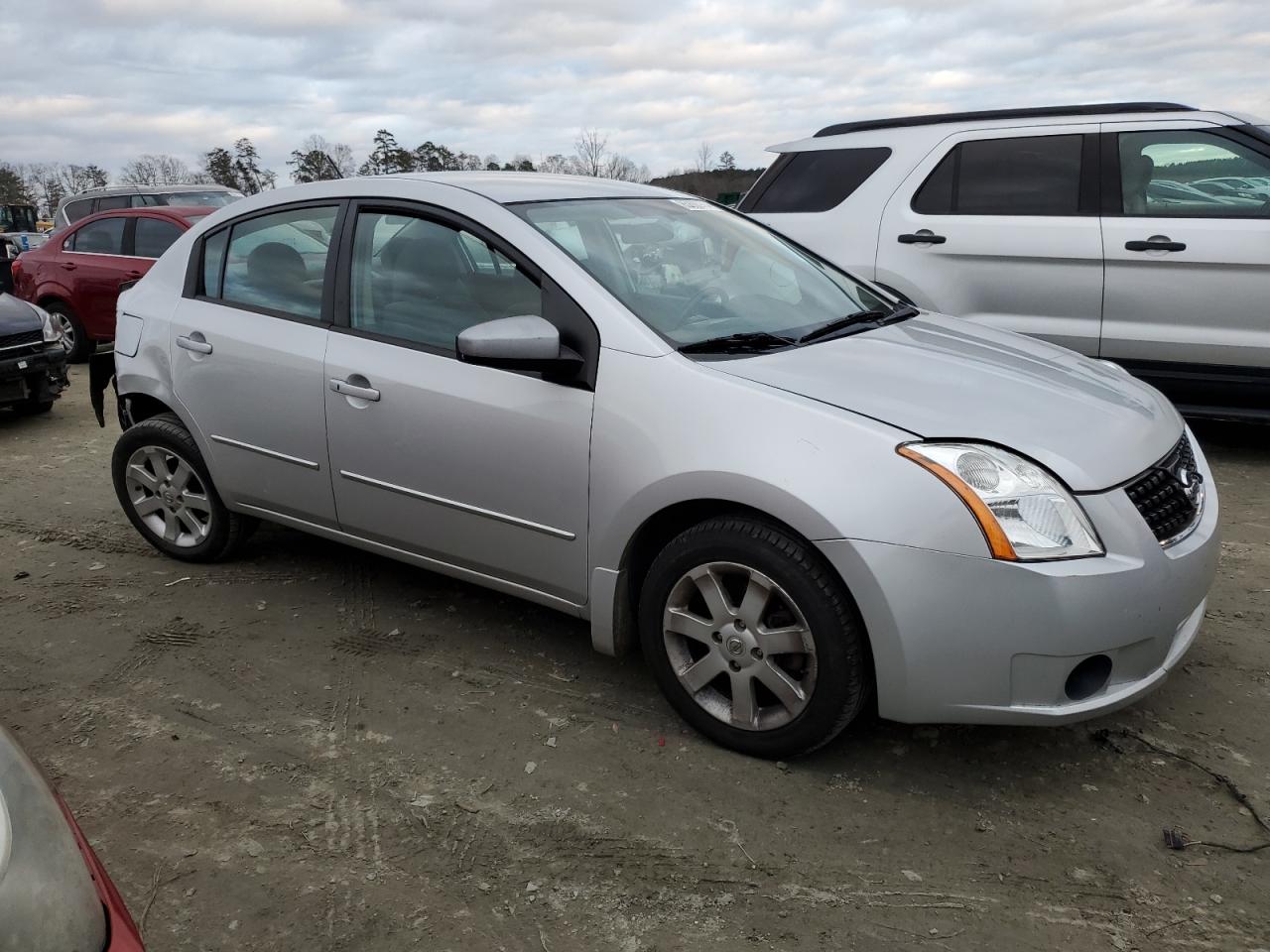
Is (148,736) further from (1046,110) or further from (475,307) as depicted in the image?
(1046,110)

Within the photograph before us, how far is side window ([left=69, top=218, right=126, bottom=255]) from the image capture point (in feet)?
32.6

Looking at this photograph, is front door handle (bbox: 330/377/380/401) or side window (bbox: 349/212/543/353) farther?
front door handle (bbox: 330/377/380/401)

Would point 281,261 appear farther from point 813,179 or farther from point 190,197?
point 190,197

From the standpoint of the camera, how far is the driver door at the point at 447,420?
3.12 meters

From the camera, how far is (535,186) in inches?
143

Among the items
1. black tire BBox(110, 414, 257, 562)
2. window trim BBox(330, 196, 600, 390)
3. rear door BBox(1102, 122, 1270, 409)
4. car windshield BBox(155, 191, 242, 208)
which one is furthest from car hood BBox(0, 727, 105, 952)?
car windshield BBox(155, 191, 242, 208)

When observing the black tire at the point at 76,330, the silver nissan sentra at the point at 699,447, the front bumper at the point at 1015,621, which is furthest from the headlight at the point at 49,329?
the front bumper at the point at 1015,621

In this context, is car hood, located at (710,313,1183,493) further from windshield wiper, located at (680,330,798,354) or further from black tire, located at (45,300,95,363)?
black tire, located at (45,300,95,363)

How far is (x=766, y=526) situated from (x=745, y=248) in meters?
1.44

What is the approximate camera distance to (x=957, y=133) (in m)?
6.15

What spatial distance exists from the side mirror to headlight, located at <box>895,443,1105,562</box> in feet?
3.33

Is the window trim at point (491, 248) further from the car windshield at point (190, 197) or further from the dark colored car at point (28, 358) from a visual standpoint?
the car windshield at point (190, 197)

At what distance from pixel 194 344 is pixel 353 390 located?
100 centimetres

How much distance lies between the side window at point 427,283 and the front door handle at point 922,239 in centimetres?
355
